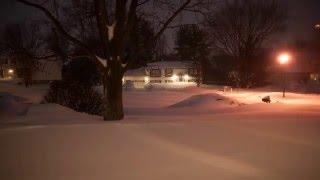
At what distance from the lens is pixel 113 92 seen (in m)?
11.6

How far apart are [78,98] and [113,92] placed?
10816 millimetres

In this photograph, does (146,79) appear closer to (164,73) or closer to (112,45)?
(164,73)

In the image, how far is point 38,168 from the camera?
249 inches

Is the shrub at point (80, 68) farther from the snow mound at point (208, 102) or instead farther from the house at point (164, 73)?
the house at point (164, 73)

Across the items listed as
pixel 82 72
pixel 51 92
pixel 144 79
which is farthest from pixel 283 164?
pixel 144 79

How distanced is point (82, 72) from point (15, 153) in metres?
34.6

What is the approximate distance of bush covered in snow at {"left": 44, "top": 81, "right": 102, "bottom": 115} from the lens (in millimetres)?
21906

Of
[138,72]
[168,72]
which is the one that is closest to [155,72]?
[168,72]

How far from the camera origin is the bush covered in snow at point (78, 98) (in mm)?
21906

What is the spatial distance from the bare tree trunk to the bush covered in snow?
1053 cm

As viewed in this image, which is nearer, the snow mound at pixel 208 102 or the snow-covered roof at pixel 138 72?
the snow mound at pixel 208 102

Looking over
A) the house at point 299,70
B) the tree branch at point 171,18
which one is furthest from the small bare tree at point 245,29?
the tree branch at point 171,18

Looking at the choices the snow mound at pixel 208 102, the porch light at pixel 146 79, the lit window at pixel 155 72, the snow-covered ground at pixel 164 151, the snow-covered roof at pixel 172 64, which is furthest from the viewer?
the lit window at pixel 155 72

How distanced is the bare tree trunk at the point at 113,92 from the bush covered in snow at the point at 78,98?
1053 centimetres
